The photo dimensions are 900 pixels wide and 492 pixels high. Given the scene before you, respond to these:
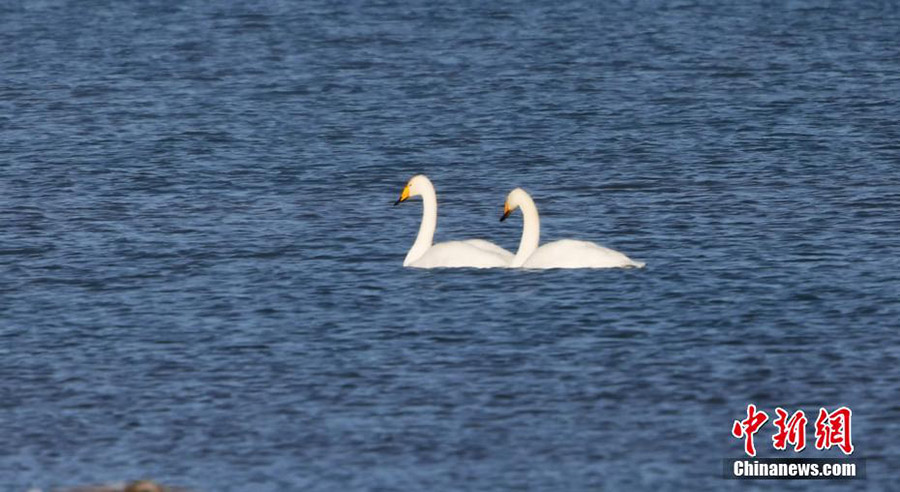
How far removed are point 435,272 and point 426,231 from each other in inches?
35.3

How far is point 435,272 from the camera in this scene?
20250mm

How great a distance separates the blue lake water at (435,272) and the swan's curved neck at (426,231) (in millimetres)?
208

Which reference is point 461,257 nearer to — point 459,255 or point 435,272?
point 459,255

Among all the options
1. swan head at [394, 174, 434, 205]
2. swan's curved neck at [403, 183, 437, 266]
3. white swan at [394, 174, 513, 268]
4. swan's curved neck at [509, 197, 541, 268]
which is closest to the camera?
white swan at [394, 174, 513, 268]

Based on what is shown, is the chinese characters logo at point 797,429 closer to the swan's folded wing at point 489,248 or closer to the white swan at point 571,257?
the white swan at point 571,257

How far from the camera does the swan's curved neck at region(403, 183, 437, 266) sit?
2069cm

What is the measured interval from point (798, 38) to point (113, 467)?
113 feet

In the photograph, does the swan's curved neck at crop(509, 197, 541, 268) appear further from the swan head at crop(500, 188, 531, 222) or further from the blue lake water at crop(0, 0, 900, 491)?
the blue lake water at crop(0, 0, 900, 491)

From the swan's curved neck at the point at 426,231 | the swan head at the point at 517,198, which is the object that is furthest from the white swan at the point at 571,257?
the swan's curved neck at the point at 426,231

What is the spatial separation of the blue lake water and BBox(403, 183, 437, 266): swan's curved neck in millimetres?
208

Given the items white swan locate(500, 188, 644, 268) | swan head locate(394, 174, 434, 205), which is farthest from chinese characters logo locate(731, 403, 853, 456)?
swan head locate(394, 174, 434, 205)

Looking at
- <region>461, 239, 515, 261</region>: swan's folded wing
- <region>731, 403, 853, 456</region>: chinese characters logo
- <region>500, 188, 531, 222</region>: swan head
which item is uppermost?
<region>500, 188, 531, 222</region>: swan head

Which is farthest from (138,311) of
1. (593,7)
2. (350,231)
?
(593,7)

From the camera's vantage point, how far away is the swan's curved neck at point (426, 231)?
20.7 metres
